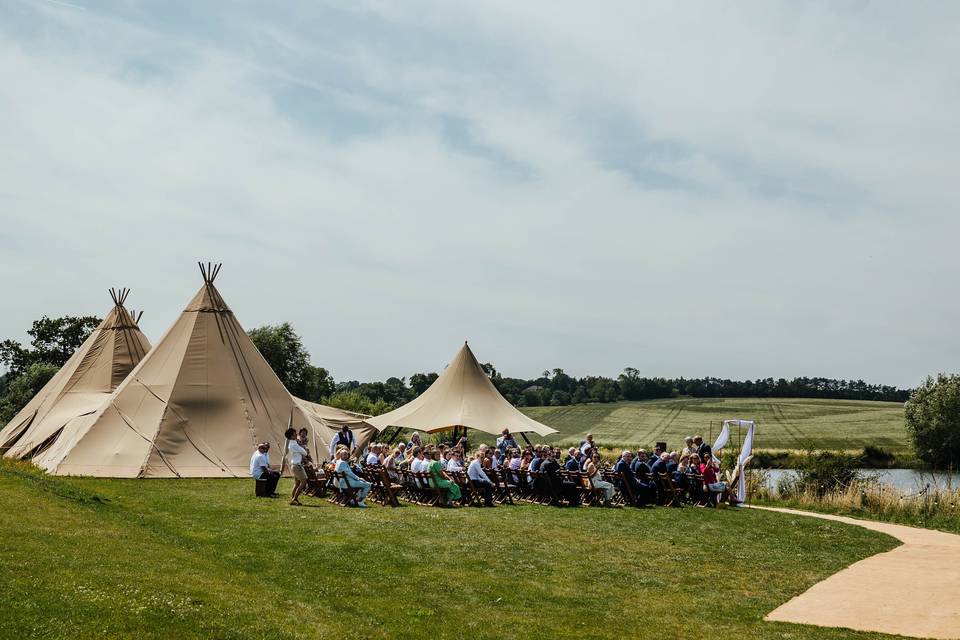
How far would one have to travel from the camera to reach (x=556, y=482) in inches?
634

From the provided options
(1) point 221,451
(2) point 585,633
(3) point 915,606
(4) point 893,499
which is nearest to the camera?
(2) point 585,633

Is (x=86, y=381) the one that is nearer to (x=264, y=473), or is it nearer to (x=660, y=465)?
(x=264, y=473)

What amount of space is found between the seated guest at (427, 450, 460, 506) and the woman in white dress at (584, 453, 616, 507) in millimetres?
2419

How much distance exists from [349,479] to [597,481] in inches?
179

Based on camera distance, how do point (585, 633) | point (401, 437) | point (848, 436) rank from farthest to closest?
point (848, 436) < point (401, 437) < point (585, 633)

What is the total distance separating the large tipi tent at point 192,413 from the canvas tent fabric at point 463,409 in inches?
108

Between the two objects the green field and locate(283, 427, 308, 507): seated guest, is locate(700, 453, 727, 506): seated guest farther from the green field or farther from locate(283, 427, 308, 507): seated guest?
the green field

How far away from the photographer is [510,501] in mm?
16328

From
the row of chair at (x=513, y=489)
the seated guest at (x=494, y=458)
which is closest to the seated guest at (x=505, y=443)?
the seated guest at (x=494, y=458)

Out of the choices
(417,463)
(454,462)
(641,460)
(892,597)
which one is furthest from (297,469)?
(892,597)

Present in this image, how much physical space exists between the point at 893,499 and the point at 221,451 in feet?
45.5

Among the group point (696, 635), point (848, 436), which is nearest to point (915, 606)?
point (696, 635)

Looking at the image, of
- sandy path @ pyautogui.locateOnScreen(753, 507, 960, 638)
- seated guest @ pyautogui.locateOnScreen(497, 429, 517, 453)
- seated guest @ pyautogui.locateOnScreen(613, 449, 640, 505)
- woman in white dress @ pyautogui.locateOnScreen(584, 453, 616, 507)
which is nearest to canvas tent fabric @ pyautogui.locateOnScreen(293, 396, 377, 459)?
seated guest @ pyautogui.locateOnScreen(497, 429, 517, 453)

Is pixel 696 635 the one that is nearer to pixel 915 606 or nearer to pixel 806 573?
pixel 915 606
